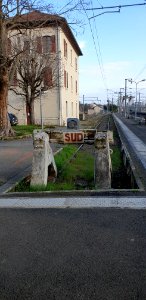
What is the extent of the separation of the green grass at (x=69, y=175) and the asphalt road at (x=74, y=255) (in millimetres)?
2490

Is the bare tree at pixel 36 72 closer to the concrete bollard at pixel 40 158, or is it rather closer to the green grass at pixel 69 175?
the green grass at pixel 69 175

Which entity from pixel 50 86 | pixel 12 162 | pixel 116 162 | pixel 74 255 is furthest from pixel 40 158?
pixel 50 86

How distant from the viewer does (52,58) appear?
36562mm

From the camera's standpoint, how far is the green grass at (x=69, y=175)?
8.93 meters

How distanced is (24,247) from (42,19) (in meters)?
20.9

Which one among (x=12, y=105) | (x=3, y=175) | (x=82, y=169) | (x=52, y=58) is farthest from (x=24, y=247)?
(x=12, y=105)

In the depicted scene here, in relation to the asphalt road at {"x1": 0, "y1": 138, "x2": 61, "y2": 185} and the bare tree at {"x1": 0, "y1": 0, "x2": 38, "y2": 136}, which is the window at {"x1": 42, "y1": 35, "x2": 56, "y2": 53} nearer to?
the bare tree at {"x1": 0, "y1": 0, "x2": 38, "y2": 136}

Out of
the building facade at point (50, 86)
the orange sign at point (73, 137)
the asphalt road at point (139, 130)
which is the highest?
the building facade at point (50, 86)

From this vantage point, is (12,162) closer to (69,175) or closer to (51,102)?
(69,175)

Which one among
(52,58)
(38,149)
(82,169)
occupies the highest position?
(52,58)

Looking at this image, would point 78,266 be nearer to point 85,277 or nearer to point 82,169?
point 85,277

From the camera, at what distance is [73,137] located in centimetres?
990

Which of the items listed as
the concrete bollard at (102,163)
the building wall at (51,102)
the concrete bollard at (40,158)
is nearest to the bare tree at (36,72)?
the building wall at (51,102)

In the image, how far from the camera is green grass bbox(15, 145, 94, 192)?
29.3ft
